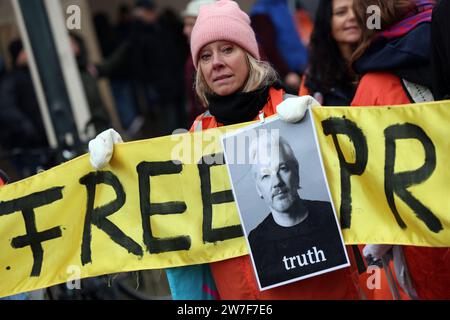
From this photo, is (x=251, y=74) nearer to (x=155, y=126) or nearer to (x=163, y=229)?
(x=163, y=229)

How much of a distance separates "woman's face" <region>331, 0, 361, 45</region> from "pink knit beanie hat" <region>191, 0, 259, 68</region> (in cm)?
130

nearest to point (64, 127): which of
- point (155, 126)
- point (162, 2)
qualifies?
point (155, 126)

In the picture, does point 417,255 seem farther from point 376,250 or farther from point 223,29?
point 223,29

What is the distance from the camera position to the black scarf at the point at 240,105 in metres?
4.66

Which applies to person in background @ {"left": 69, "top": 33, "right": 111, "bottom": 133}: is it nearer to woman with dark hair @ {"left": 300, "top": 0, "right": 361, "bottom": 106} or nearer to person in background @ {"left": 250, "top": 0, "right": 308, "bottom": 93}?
person in background @ {"left": 250, "top": 0, "right": 308, "bottom": 93}

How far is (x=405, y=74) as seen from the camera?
4.95 meters

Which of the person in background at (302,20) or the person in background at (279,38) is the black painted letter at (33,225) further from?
the person in background at (302,20)

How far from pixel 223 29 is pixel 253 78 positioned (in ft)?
0.87

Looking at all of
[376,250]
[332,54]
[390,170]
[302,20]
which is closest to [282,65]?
[302,20]

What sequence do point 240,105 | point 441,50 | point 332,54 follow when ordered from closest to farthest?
point 441,50 → point 240,105 → point 332,54

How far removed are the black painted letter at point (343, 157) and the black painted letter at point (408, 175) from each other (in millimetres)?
111

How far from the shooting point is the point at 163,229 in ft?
15.9

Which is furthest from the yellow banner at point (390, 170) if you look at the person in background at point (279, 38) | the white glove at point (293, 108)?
the person in background at point (279, 38)
